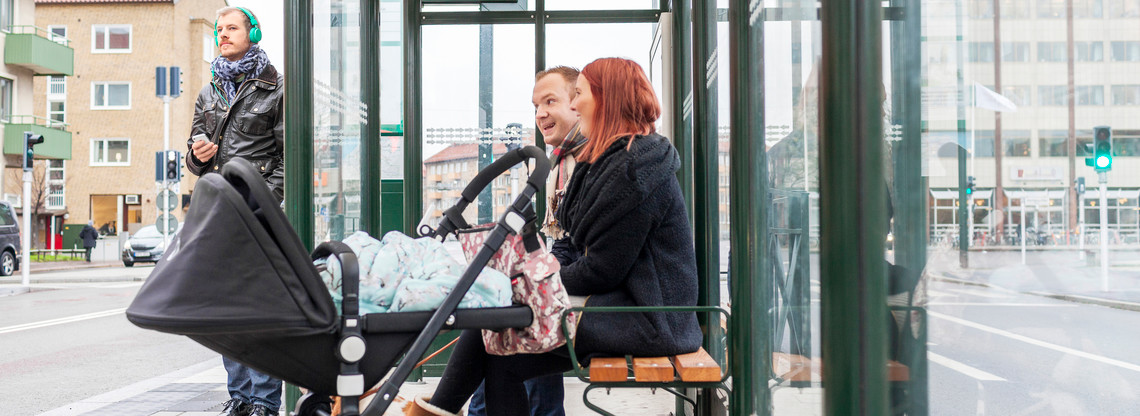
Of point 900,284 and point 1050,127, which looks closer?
point 1050,127

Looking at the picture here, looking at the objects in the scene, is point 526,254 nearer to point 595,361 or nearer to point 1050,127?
point 595,361

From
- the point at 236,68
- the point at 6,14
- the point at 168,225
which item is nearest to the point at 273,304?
the point at 236,68

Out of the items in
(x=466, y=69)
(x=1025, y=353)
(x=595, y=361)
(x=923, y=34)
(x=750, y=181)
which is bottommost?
(x=595, y=361)

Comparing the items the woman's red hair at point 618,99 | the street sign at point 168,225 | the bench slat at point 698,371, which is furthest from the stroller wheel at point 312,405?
the street sign at point 168,225

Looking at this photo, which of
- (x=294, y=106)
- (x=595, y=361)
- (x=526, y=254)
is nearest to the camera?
(x=526, y=254)

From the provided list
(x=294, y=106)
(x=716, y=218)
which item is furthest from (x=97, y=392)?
(x=716, y=218)

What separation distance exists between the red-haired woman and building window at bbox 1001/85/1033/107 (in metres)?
1.42

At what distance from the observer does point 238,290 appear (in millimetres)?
1894

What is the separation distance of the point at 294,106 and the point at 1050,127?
2.92 metres

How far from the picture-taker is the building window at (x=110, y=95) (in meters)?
42.1

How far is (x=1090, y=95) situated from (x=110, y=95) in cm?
4689

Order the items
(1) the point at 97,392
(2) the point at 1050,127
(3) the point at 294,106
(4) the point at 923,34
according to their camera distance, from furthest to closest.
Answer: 1. (1) the point at 97,392
2. (3) the point at 294,106
3. (4) the point at 923,34
4. (2) the point at 1050,127

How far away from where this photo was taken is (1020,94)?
4.12ft

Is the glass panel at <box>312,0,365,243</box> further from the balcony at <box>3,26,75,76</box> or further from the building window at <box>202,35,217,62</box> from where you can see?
the building window at <box>202,35,217,62</box>
